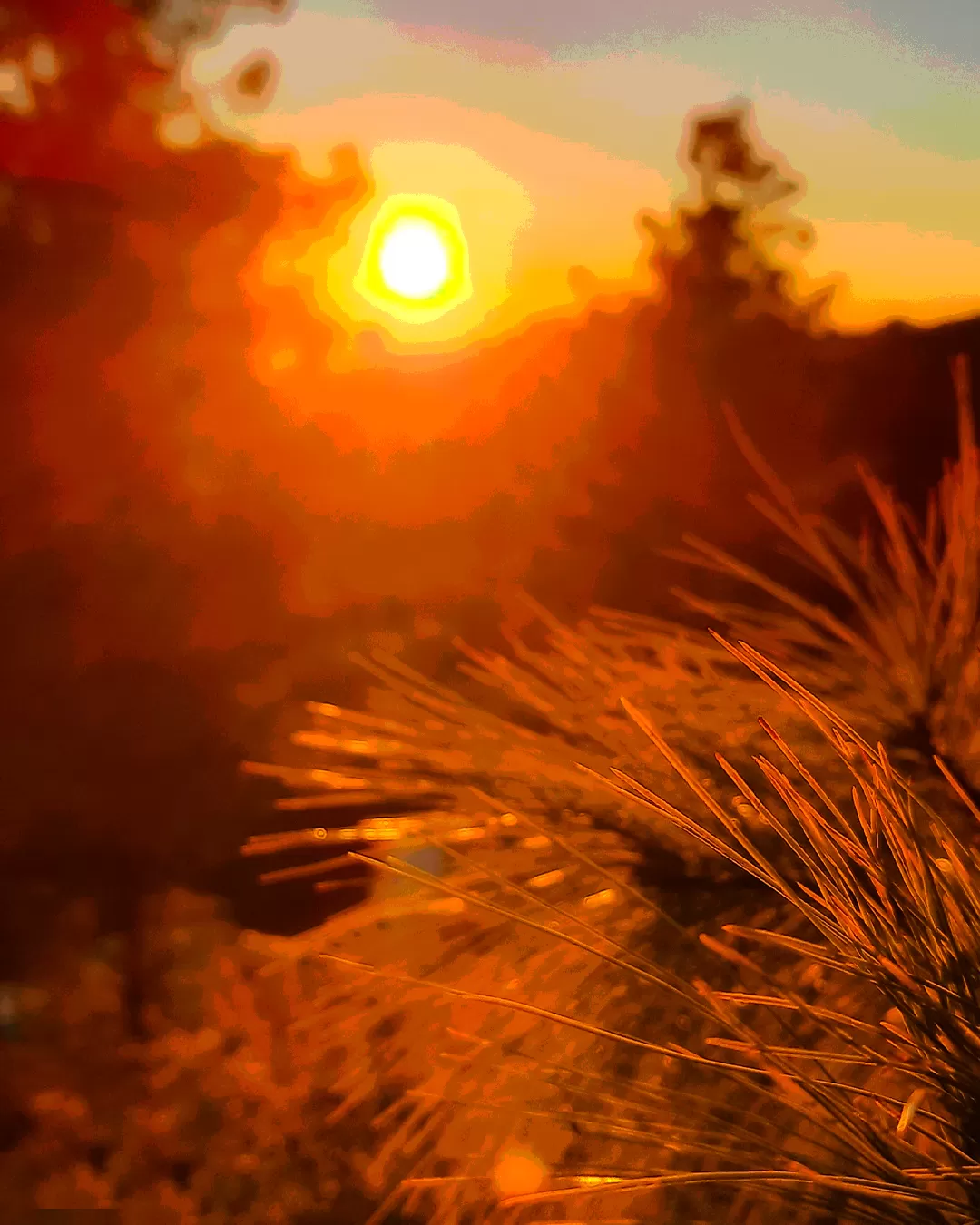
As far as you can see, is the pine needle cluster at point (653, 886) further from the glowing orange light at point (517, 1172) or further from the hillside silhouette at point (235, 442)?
the hillside silhouette at point (235, 442)

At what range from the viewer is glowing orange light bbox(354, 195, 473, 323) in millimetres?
1648

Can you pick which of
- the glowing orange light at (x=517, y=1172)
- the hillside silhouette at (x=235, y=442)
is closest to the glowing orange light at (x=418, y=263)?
the hillside silhouette at (x=235, y=442)

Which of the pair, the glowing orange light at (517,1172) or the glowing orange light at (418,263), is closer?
the glowing orange light at (517,1172)

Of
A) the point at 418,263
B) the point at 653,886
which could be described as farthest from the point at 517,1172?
the point at 418,263

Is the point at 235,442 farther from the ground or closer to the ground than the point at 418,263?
closer to the ground

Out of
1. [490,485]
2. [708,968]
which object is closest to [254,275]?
[490,485]

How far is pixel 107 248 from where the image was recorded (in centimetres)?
168

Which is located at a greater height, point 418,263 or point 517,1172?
point 418,263

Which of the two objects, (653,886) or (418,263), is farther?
(418,263)

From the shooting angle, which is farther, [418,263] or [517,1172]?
[418,263]

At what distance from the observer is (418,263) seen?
1.67 m

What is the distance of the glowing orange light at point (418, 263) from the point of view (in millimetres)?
1648

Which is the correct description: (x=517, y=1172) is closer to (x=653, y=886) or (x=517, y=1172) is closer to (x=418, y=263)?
(x=653, y=886)

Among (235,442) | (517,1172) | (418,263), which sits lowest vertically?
(517,1172)
